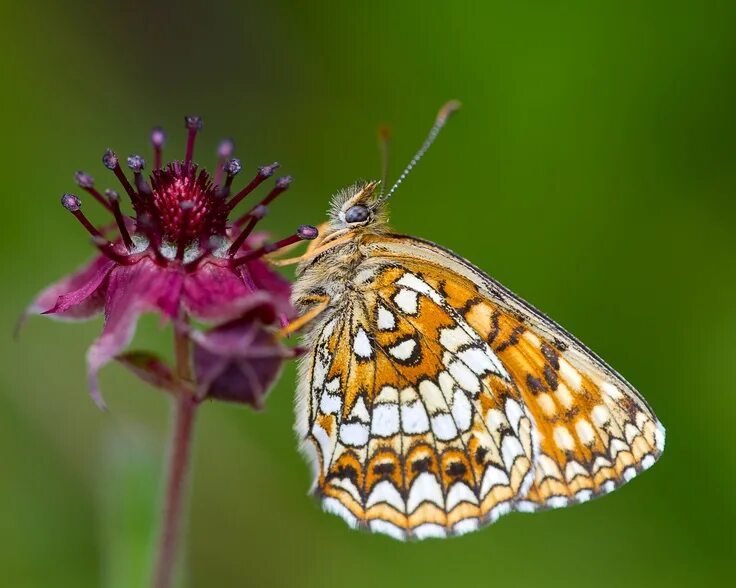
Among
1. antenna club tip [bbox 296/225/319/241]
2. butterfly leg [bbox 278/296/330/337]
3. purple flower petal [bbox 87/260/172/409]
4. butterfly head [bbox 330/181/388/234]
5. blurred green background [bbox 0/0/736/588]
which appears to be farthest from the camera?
blurred green background [bbox 0/0/736/588]

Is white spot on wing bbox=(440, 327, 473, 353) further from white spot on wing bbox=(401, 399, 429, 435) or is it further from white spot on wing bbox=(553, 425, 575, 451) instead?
white spot on wing bbox=(553, 425, 575, 451)

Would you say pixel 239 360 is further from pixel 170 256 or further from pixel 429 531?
pixel 429 531

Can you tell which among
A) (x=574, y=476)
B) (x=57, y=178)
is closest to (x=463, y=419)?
(x=574, y=476)

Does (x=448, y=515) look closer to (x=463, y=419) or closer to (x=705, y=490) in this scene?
(x=463, y=419)

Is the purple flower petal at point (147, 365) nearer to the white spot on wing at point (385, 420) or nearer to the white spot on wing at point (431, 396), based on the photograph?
the white spot on wing at point (385, 420)

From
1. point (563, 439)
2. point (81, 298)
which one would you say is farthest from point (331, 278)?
point (563, 439)

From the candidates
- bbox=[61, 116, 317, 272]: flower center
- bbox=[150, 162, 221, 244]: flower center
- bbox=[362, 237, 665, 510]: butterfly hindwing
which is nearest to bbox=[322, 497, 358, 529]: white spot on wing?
bbox=[362, 237, 665, 510]: butterfly hindwing

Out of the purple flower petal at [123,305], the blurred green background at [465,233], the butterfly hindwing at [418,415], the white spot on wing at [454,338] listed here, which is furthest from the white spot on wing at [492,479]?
the blurred green background at [465,233]
